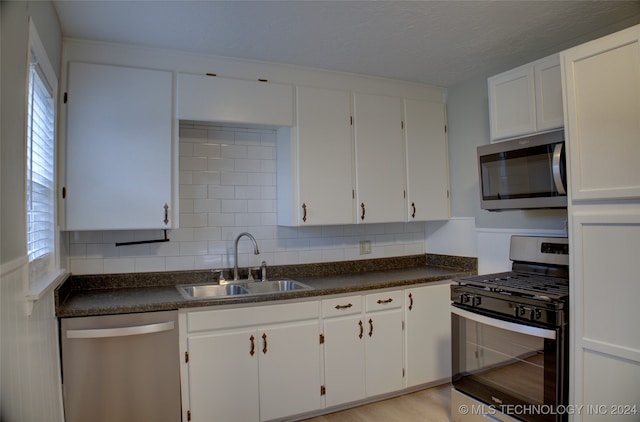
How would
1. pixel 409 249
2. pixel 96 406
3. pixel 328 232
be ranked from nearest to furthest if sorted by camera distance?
pixel 96 406
pixel 328 232
pixel 409 249

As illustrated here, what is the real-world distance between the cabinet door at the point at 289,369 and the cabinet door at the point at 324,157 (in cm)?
77

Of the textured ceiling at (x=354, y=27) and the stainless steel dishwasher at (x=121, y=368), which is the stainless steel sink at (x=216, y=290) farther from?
the textured ceiling at (x=354, y=27)

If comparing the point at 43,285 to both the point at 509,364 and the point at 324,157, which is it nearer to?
the point at 324,157

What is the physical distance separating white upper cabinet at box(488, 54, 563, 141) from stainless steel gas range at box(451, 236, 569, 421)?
2.35 feet

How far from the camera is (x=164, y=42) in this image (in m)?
2.38

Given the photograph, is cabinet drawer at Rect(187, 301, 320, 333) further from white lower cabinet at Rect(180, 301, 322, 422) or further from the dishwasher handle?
the dishwasher handle

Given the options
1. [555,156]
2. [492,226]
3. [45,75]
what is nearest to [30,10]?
[45,75]

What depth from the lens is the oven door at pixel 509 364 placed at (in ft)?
6.35

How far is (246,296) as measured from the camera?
2.32 meters

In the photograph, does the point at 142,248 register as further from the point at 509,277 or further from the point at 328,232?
the point at 509,277

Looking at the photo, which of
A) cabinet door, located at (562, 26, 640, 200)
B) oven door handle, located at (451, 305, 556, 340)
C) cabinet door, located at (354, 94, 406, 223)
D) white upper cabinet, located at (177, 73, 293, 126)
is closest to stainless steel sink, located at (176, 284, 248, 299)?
cabinet door, located at (354, 94, 406, 223)

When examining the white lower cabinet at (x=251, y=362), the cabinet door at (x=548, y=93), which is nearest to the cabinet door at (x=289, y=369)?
the white lower cabinet at (x=251, y=362)

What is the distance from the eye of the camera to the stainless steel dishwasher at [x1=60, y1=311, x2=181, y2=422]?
6.54 feet

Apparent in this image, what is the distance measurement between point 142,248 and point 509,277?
2.43 metres
